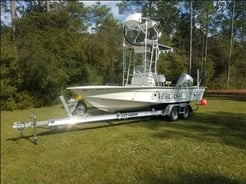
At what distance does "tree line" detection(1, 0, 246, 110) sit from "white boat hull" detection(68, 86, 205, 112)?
6.95 feet

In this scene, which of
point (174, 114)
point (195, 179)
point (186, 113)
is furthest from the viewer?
point (186, 113)

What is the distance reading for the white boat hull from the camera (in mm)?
9578

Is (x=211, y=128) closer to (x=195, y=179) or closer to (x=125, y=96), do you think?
(x=125, y=96)

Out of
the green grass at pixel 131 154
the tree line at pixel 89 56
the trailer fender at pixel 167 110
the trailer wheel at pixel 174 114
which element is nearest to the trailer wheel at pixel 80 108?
the green grass at pixel 131 154

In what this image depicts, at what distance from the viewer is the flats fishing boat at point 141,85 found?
967 centimetres

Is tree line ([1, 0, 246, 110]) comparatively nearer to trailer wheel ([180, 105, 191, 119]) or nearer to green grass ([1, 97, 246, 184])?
trailer wheel ([180, 105, 191, 119])

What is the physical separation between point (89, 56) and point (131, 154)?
1330 centimetres

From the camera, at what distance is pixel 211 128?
8.57m

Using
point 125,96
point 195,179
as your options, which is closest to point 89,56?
point 125,96

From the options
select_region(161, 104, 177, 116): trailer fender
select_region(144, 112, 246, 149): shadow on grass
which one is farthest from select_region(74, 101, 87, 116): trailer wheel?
select_region(161, 104, 177, 116): trailer fender

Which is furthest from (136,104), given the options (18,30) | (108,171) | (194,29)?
(18,30)

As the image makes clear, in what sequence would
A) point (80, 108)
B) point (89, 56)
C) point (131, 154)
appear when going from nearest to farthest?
1. point (131, 154)
2. point (80, 108)
3. point (89, 56)

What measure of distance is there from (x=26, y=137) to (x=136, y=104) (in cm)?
365

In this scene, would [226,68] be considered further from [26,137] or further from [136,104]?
[26,137]
